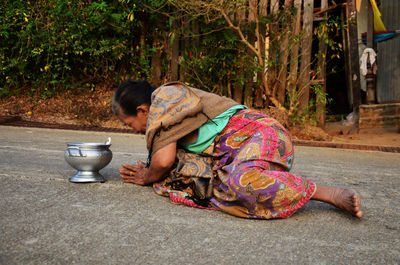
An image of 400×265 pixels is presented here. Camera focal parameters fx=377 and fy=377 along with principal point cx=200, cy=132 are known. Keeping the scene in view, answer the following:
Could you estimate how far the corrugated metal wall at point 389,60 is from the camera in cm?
721

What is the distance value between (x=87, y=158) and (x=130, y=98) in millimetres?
501

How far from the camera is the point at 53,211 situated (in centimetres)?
186

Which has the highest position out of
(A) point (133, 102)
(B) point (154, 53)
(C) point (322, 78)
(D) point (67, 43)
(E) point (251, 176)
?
(D) point (67, 43)

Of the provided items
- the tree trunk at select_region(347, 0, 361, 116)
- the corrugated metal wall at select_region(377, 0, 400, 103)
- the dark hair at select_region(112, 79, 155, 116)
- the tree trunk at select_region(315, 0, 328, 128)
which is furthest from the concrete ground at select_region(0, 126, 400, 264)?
the corrugated metal wall at select_region(377, 0, 400, 103)

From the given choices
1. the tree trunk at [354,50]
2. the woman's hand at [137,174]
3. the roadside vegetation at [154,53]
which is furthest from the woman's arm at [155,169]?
the tree trunk at [354,50]

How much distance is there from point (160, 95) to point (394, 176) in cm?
224

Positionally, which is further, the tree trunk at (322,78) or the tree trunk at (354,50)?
the tree trunk at (354,50)

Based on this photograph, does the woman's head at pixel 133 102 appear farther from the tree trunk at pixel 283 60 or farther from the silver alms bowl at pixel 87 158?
the tree trunk at pixel 283 60

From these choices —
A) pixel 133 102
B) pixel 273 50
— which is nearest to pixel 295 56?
pixel 273 50

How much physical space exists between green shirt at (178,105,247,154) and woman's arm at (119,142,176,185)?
20cm

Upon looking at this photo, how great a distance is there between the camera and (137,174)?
94.7 inches

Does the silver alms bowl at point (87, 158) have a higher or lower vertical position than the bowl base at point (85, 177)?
higher

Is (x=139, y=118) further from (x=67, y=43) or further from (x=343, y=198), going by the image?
(x=67, y=43)

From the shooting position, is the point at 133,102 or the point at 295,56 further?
the point at 295,56
